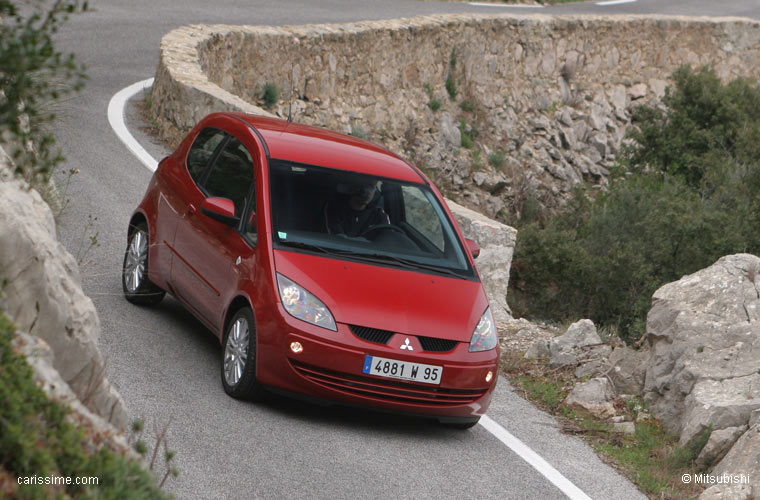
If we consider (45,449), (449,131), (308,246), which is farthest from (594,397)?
(449,131)

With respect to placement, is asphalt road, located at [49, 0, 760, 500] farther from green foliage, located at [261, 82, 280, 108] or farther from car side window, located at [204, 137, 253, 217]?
green foliage, located at [261, 82, 280, 108]

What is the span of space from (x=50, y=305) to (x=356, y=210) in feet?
11.3

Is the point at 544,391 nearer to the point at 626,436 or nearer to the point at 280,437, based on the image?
the point at 626,436

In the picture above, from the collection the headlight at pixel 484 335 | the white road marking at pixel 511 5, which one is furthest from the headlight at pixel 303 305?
the white road marking at pixel 511 5

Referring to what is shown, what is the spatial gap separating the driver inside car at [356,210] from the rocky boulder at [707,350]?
8.71ft

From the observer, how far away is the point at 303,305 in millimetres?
6484

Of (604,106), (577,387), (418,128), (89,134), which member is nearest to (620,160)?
(604,106)

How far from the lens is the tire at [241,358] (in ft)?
21.7

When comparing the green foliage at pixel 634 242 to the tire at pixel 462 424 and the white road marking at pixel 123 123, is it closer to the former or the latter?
the white road marking at pixel 123 123

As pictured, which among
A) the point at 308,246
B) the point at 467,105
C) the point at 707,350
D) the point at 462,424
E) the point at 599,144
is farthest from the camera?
the point at 599,144

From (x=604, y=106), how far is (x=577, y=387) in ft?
86.7

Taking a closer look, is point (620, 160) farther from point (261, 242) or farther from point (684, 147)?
point (261, 242)

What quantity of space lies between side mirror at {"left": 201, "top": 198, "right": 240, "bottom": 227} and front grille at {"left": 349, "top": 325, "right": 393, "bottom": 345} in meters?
1.35

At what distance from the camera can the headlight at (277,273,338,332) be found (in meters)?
6.43
